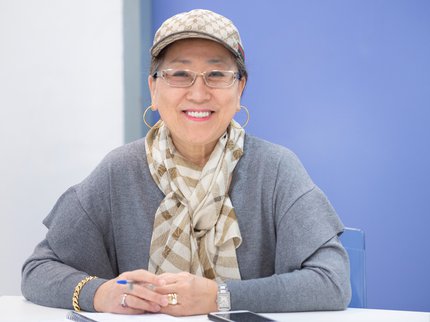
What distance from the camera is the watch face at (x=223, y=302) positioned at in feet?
4.79

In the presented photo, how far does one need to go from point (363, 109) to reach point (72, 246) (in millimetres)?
1735

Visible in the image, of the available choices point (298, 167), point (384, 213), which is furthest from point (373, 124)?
point (298, 167)

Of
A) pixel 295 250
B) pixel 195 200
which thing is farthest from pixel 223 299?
pixel 195 200

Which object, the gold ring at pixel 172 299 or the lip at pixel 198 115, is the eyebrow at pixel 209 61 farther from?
the gold ring at pixel 172 299

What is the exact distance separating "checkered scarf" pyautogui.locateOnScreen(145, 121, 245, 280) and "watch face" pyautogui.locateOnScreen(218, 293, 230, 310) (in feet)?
0.99

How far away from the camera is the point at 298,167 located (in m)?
1.85

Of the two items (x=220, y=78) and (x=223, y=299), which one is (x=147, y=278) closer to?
(x=223, y=299)

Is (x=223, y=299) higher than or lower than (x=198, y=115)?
lower

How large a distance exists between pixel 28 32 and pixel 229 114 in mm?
1470

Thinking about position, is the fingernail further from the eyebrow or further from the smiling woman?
the eyebrow

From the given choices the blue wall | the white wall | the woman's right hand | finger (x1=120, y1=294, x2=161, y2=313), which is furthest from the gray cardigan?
the blue wall

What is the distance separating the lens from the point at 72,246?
5.80 ft

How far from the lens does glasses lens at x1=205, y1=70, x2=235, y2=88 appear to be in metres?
1.79

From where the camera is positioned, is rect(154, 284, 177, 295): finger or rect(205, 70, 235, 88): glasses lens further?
rect(205, 70, 235, 88): glasses lens
